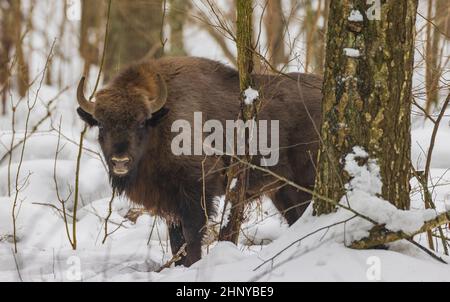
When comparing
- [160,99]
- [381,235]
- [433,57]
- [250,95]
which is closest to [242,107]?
[250,95]

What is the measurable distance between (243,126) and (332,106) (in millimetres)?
1401

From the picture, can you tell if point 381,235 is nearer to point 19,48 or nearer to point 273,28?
point 19,48

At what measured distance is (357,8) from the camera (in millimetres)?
3867

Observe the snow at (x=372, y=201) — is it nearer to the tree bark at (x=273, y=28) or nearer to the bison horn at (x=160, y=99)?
the tree bark at (x=273, y=28)

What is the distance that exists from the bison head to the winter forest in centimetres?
1

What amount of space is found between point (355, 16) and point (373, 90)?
40 centimetres

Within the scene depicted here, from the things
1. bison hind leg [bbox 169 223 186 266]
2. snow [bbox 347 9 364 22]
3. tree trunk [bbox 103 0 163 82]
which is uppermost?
tree trunk [bbox 103 0 163 82]

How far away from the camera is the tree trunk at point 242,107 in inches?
195

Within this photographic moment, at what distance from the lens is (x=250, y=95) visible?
5141 mm

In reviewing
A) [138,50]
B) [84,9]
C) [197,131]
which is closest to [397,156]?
[197,131]

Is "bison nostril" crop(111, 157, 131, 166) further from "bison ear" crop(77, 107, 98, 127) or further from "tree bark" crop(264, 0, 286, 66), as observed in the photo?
"tree bark" crop(264, 0, 286, 66)

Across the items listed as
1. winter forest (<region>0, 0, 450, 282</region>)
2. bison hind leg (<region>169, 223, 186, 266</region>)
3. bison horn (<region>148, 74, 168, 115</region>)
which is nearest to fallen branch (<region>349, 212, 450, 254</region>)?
winter forest (<region>0, 0, 450, 282</region>)

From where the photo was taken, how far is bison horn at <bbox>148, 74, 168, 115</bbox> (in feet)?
19.2

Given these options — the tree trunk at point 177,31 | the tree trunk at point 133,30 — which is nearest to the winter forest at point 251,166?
the tree trunk at point 133,30
